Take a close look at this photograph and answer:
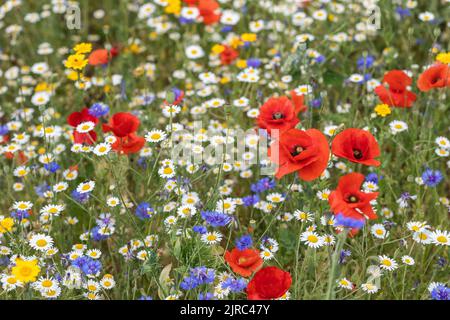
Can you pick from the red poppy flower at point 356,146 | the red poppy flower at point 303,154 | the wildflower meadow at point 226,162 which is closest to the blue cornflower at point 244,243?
the wildflower meadow at point 226,162

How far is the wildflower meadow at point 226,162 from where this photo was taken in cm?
199

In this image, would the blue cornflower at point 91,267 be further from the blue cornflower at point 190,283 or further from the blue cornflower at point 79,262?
the blue cornflower at point 190,283

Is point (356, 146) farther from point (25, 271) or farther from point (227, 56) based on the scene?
point (227, 56)

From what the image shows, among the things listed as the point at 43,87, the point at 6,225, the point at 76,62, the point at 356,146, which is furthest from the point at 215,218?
the point at 43,87

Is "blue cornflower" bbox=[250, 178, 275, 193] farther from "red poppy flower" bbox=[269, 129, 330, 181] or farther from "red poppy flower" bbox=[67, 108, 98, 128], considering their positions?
"red poppy flower" bbox=[67, 108, 98, 128]

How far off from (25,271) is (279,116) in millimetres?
956

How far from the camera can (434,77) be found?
2547 millimetres

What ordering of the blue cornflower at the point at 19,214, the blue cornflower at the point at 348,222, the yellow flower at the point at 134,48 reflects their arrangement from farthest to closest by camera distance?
the yellow flower at the point at 134,48
the blue cornflower at the point at 19,214
the blue cornflower at the point at 348,222

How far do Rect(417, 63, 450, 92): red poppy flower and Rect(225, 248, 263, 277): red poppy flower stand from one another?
1.05 m

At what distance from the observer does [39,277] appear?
210 cm

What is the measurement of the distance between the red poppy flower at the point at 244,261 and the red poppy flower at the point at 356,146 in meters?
0.39
